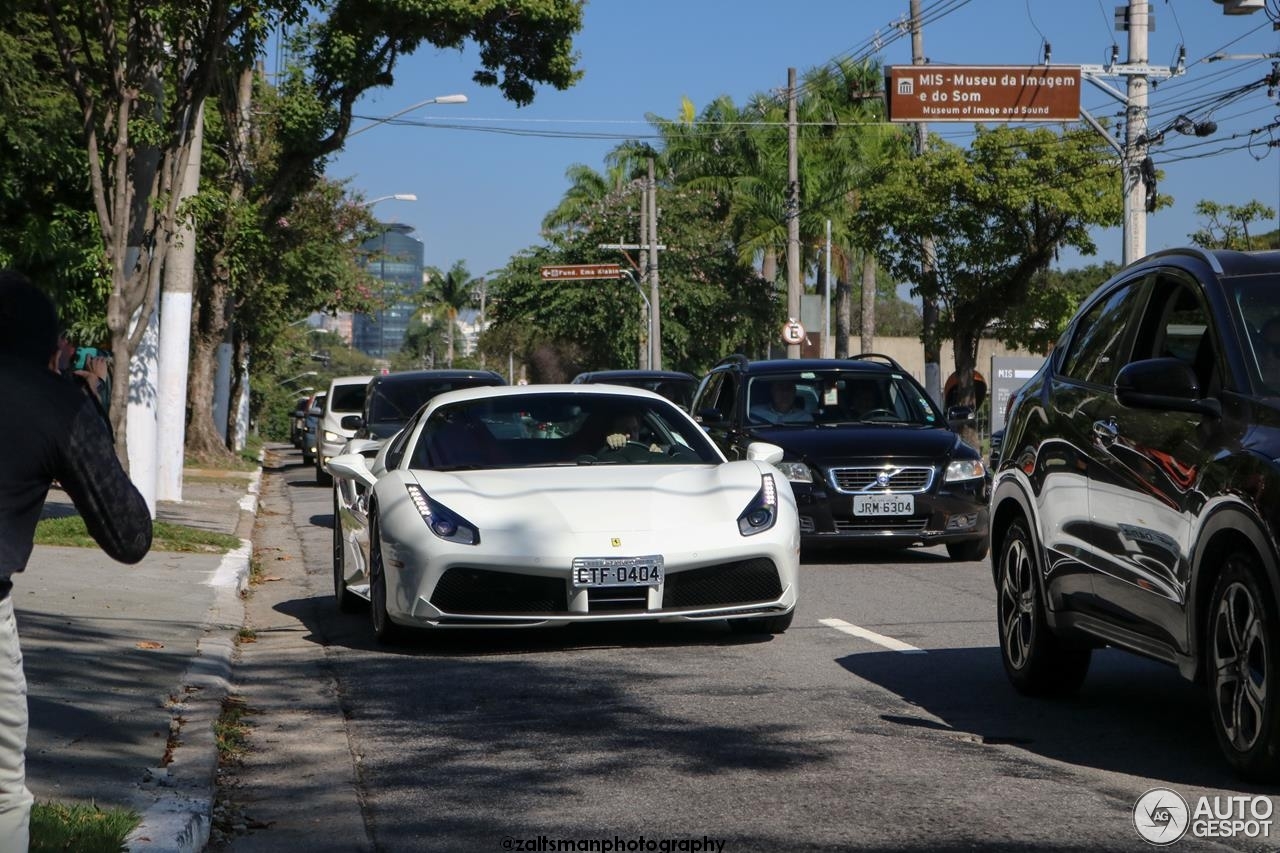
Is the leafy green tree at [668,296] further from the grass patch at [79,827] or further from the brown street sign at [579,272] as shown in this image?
the grass patch at [79,827]

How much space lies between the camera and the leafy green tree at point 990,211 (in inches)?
1484

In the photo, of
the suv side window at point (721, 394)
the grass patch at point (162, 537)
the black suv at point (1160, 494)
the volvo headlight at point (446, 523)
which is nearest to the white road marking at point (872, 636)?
the black suv at point (1160, 494)

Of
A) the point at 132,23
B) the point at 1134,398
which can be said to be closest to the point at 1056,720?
the point at 1134,398

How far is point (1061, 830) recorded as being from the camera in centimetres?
511

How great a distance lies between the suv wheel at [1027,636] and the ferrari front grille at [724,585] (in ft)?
4.41

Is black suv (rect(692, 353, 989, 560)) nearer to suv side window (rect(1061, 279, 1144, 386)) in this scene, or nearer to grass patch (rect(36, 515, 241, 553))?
grass patch (rect(36, 515, 241, 553))

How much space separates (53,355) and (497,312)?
6412 centimetres

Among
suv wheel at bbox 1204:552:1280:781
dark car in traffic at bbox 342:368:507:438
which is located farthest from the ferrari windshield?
dark car in traffic at bbox 342:368:507:438

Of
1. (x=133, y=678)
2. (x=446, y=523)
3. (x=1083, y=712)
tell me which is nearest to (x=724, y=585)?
(x=446, y=523)

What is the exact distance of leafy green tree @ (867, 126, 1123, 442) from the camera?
3769 cm

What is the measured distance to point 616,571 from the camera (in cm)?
857

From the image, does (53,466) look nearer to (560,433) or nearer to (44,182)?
(560,433)

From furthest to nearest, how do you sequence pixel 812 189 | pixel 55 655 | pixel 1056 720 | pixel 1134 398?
1. pixel 812 189
2. pixel 55 655
3. pixel 1056 720
4. pixel 1134 398

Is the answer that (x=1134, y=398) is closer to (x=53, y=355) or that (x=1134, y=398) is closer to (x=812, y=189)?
(x=53, y=355)
